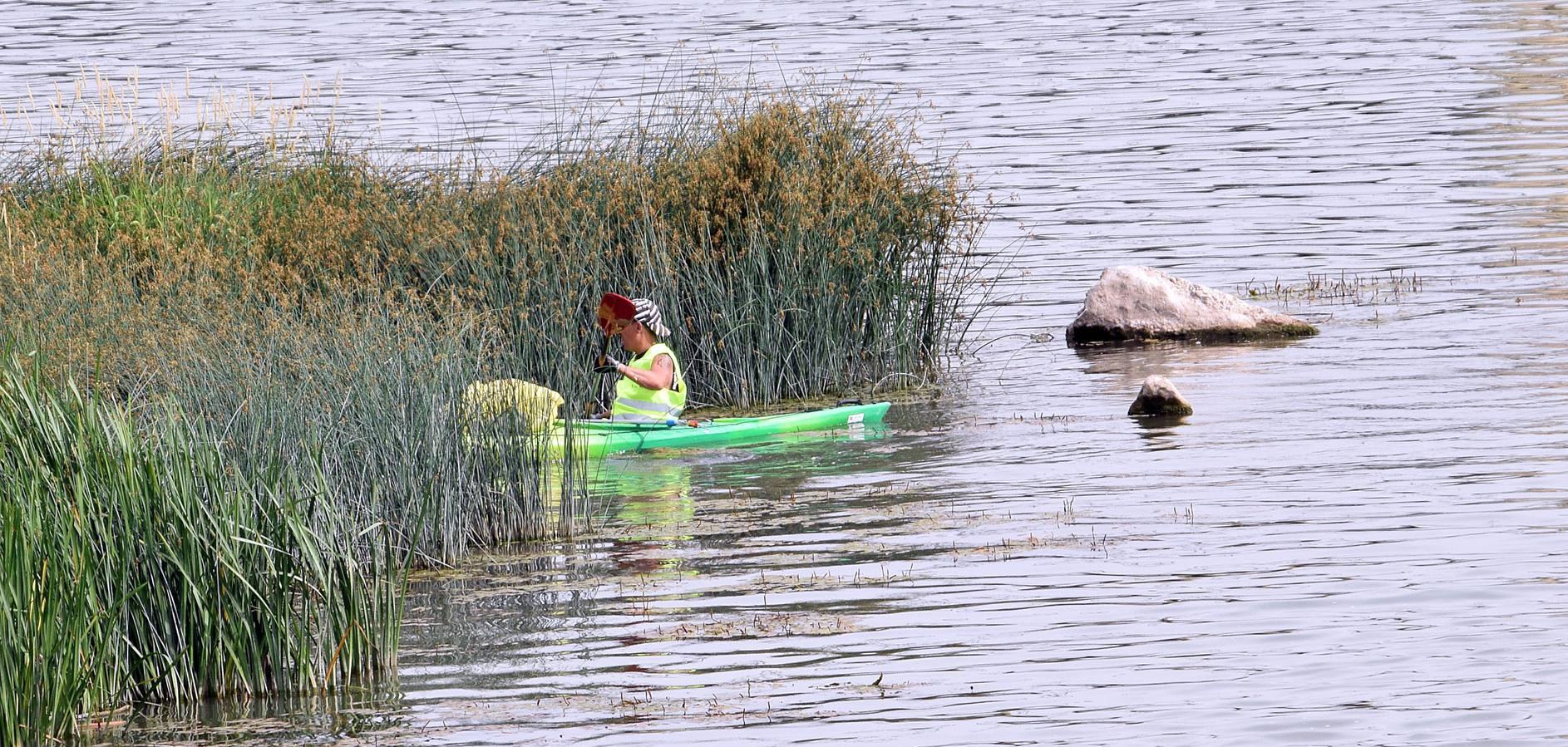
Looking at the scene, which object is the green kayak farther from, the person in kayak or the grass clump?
the grass clump

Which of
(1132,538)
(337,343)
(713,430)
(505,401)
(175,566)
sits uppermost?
(337,343)

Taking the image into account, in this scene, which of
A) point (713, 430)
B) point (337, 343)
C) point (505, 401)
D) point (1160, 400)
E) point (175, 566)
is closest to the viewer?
point (175, 566)

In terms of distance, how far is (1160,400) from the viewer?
42.9 ft

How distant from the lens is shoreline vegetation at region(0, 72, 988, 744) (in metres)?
7.36

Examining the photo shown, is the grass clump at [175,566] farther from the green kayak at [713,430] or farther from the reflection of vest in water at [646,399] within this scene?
the reflection of vest in water at [646,399]

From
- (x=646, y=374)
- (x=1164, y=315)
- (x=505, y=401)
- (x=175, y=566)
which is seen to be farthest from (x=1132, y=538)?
(x=1164, y=315)

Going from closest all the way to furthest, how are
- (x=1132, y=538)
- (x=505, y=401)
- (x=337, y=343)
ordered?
(x=1132, y=538) → (x=337, y=343) → (x=505, y=401)

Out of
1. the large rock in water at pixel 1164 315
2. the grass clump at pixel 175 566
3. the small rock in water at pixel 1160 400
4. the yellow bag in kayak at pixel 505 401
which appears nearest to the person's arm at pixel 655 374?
the yellow bag in kayak at pixel 505 401

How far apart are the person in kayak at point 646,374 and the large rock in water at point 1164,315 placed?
14.7 ft

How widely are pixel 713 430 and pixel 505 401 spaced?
290cm

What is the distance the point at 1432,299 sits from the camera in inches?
679

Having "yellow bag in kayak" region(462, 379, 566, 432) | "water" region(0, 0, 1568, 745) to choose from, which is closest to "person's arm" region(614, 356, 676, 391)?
"water" region(0, 0, 1568, 745)

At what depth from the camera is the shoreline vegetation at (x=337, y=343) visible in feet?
24.2

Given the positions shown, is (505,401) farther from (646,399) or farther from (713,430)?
(646,399)
